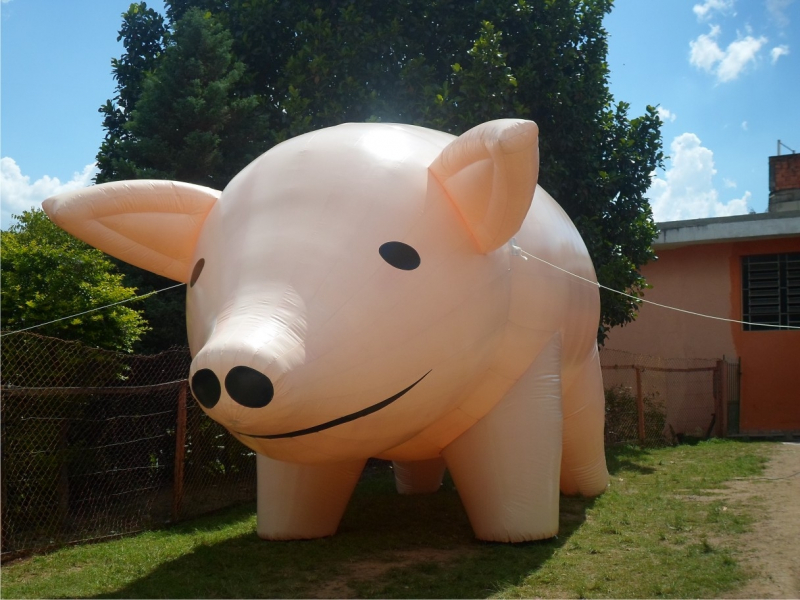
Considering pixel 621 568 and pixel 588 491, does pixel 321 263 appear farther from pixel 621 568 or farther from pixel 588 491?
pixel 588 491

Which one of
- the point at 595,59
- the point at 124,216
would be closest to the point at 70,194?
the point at 124,216

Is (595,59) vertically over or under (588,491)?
over

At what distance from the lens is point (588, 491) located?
8.16m

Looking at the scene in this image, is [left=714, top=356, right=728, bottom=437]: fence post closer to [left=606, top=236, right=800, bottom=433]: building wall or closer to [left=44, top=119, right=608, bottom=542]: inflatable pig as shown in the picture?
[left=606, top=236, right=800, bottom=433]: building wall

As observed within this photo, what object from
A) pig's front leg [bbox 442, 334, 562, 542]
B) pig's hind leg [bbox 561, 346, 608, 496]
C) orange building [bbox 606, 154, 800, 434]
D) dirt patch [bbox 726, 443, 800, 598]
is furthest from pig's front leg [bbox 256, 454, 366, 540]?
orange building [bbox 606, 154, 800, 434]

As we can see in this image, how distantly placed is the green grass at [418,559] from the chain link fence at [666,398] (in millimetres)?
5858

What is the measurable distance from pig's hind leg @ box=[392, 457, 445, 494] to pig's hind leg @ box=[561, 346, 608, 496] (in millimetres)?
1299

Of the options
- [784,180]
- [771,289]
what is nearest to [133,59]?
[771,289]

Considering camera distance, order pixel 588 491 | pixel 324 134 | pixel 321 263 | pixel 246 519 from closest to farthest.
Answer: pixel 321 263
pixel 324 134
pixel 246 519
pixel 588 491

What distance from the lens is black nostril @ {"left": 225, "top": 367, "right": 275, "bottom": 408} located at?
4.02m

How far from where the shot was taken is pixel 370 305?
4.62 m

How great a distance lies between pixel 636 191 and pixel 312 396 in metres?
9.53

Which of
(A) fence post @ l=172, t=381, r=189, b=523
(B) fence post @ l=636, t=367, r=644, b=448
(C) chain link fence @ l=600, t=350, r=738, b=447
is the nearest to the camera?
(A) fence post @ l=172, t=381, r=189, b=523

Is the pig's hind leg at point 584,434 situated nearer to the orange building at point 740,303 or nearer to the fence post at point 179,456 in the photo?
the fence post at point 179,456
